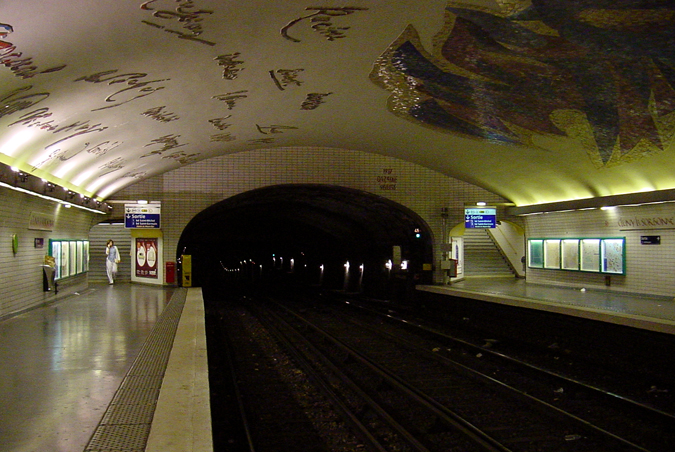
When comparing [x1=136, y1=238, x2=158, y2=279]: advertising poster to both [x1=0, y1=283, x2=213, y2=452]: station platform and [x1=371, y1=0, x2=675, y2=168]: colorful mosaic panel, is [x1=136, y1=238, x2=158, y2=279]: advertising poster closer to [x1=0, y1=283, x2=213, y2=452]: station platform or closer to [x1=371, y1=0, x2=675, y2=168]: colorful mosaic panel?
[x1=0, y1=283, x2=213, y2=452]: station platform

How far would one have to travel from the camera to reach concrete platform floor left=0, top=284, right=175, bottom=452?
14.5ft

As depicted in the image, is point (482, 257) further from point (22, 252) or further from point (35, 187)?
point (35, 187)

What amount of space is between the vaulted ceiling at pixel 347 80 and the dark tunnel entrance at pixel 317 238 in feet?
20.5

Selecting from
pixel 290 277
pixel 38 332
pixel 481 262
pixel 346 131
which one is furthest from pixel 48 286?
pixel 290 277

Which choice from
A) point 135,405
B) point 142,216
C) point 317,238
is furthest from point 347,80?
point 317,238

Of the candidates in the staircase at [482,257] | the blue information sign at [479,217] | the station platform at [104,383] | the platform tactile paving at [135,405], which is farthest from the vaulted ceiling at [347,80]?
the staircase at [482,257]

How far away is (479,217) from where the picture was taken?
61.8 ft

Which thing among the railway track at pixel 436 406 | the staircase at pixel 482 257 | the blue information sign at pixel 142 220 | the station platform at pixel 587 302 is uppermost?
the blue information sign at pixel 142 220

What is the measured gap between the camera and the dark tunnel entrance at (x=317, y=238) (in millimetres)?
21094

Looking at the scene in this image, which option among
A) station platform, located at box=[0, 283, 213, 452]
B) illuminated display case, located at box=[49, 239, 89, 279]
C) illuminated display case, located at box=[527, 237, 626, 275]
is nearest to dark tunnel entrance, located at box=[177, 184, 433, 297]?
illuminated display case, located at box=[527, 237, 626, 275]

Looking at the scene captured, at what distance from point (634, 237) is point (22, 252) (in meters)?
13.2

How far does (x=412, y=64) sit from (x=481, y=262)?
16.7m

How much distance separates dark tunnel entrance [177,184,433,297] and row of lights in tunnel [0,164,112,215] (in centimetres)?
650

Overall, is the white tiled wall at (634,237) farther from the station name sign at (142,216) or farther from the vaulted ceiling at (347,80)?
the station name sign at (142,216)
